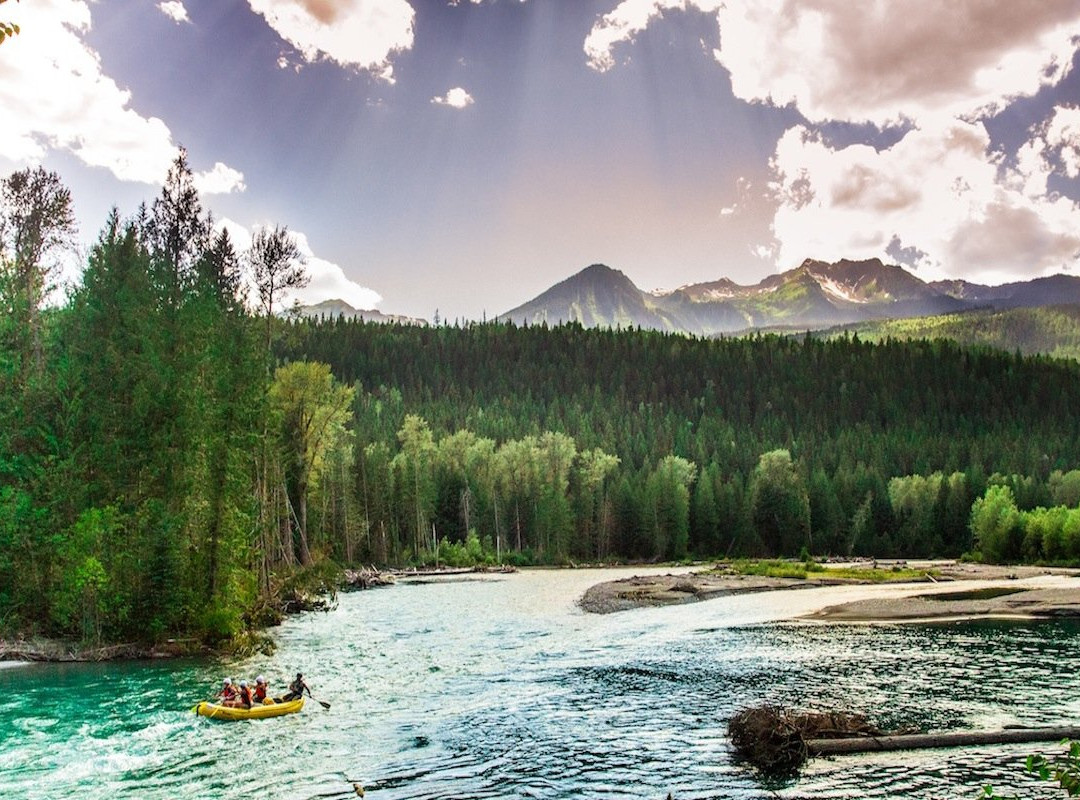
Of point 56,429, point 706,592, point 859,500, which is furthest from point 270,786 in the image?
point 859,500

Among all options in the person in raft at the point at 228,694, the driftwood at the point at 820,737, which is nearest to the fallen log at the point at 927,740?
the driftwood at the point at 820,737

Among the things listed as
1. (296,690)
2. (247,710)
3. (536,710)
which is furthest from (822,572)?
(247,710)

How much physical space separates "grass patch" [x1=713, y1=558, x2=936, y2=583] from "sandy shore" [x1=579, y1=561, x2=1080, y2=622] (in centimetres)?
175

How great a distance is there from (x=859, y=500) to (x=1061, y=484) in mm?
34525

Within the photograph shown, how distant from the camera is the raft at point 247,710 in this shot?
31109mm

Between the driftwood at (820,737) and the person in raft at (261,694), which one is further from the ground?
the person in raft at (261,694)

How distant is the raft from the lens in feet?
102

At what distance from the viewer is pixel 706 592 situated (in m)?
80.9

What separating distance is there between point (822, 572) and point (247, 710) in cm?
8585

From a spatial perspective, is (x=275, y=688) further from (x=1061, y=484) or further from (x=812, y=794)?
(x=1061, y=484)

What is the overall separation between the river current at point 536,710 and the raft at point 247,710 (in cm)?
45

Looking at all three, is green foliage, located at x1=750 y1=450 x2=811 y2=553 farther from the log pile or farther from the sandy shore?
the log pile

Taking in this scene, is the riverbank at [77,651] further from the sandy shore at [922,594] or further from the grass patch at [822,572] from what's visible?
the grass patch at [822,572]

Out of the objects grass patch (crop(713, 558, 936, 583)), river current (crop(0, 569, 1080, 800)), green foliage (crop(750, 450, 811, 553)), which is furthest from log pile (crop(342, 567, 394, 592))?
green foliage (crop(750, 450, 811, 553))
